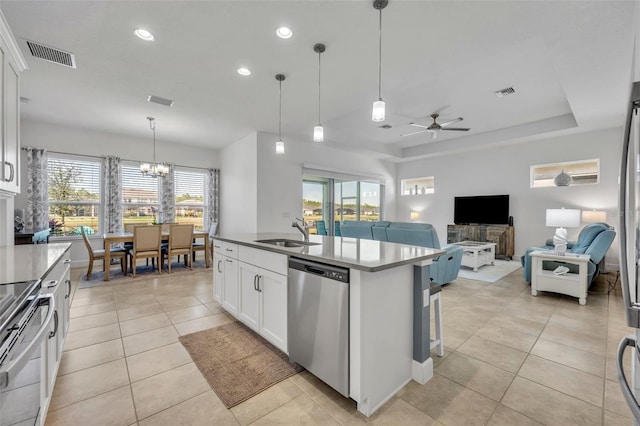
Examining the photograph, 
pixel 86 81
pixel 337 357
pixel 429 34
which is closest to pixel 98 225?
pixel 86 81

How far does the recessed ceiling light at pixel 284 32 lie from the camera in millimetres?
2584

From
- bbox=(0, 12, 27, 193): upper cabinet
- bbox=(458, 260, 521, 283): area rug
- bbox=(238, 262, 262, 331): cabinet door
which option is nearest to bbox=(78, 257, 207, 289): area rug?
bbox=(0, 12, 27, 193): upper cabinet

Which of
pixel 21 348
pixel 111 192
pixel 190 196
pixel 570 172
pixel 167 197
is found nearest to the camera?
pixel 21 348

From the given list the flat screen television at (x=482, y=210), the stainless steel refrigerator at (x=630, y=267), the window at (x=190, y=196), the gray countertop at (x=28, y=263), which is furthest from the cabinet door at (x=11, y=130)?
the flat screen television at (x=482, y=210)

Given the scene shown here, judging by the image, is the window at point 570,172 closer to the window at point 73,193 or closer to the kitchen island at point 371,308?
the kitchen island at point 371,308

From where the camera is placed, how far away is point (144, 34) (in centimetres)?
263

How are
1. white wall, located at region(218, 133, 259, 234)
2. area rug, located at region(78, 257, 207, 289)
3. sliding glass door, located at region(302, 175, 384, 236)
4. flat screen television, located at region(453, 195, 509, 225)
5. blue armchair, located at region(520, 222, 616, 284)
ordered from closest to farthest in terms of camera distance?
blue armchair, located at region(520, 222, 616, 284) → area rug, located at region(78, 257, 207, 289) → white wall, located at region(218, 133, 259, 234) → flat screen television, located at region(453, 195, 509, 225) → sliding glass door, located at region(302, 175, 384, 236)

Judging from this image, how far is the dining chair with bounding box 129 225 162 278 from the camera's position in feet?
15.4

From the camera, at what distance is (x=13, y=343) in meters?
0.88

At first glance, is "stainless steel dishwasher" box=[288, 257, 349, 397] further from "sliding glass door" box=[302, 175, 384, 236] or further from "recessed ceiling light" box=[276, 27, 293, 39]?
"sliding glass door" box=[302, 175, 384, 236]

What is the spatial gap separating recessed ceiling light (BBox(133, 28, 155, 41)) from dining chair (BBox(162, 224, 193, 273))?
10.8 ft

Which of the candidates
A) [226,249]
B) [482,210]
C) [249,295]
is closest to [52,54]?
[226,249]

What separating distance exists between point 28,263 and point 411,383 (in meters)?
2.60

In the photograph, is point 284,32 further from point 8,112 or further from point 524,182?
point 524,182
